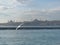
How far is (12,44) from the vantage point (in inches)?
661

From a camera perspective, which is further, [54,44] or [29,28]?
[29,28]

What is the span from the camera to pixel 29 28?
4984 cm

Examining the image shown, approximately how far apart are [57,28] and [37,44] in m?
32.4

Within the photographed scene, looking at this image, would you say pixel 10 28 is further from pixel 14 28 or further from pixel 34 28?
pixel 34 28

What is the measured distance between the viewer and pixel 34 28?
51.4 meters

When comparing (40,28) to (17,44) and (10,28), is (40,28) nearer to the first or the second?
(10,28)

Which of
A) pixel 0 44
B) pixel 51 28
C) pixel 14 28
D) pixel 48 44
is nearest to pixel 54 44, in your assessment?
pixel 48 44

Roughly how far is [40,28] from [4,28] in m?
7.15

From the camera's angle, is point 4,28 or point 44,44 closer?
point 44,44

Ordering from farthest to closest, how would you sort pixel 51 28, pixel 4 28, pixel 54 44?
pixel 51 28, pixel 4 28, pixel 54 44

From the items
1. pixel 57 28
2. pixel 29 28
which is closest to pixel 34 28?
pixel 29 28

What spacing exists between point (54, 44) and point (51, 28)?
1349 inches

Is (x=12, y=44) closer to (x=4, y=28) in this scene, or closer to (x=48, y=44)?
(x=48, y=44)

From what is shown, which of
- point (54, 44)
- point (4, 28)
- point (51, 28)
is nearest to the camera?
point (54, 44)
